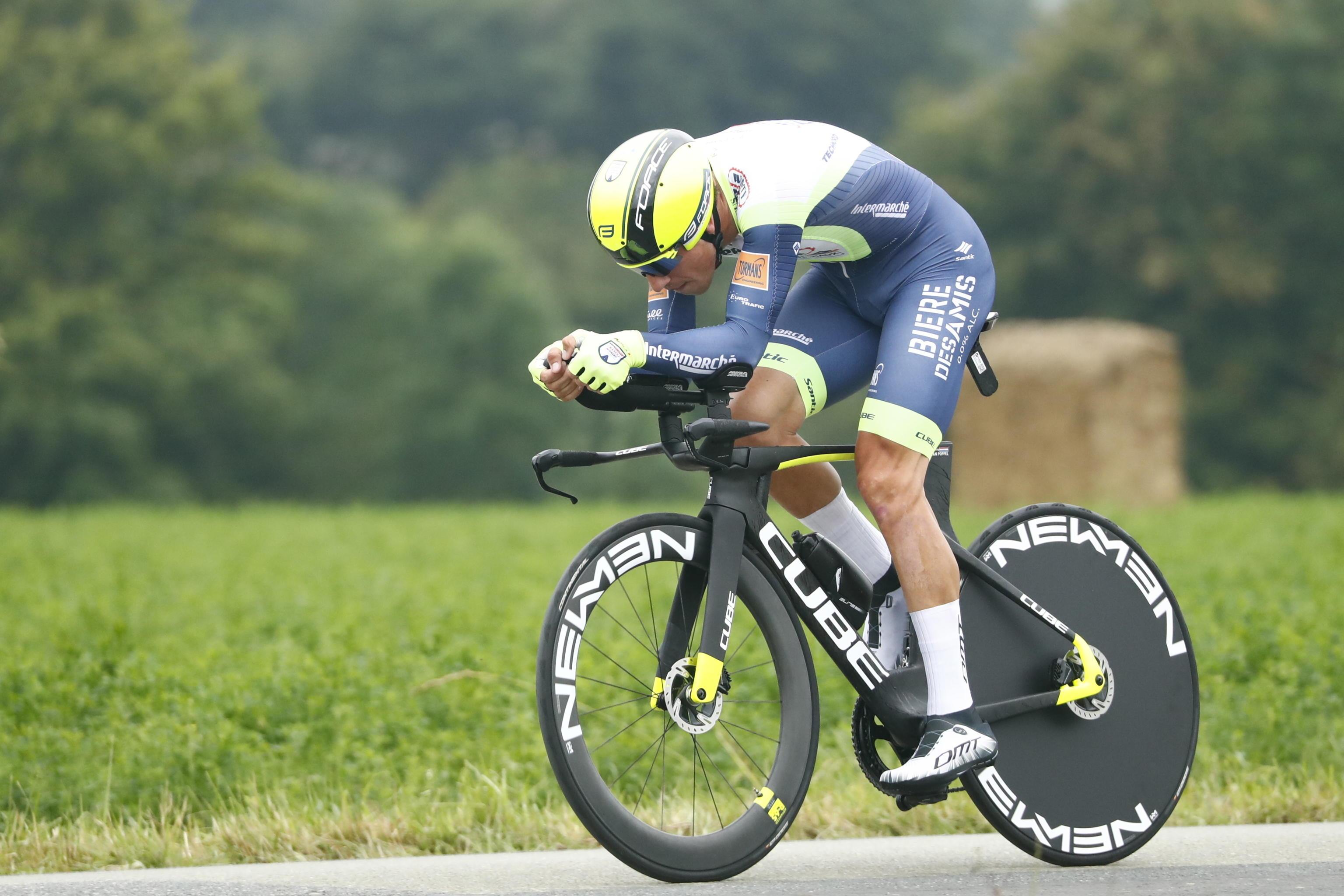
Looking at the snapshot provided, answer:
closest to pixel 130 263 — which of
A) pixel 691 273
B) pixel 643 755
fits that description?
pixel 643 755

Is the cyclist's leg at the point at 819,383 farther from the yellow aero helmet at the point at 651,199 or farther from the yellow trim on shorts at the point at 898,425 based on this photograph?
the yellow aero helmet at the point at 651,199

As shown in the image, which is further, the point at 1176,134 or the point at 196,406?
the point at 196,406

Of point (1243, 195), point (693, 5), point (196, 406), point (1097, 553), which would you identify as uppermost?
point (693, 5)

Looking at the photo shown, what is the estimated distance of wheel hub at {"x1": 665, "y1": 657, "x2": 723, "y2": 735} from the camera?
3.97 meters

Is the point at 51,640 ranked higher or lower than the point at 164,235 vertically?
lower

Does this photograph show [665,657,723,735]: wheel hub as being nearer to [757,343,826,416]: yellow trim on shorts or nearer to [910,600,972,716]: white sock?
[910,600,972,716]: white sock

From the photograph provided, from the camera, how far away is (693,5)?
55000 millimetres

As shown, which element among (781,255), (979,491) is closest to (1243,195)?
(979,491)

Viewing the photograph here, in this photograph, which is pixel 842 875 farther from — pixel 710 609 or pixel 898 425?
pixel 898 425

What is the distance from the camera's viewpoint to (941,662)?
432 cm

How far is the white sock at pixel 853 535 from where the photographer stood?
4.60 metres

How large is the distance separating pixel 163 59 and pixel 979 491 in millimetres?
22568

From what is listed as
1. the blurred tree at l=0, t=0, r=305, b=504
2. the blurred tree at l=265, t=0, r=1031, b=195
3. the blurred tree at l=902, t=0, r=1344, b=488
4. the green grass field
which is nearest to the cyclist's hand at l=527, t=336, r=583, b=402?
the green grass field

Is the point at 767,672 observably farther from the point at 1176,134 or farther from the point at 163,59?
the point at 163,59
